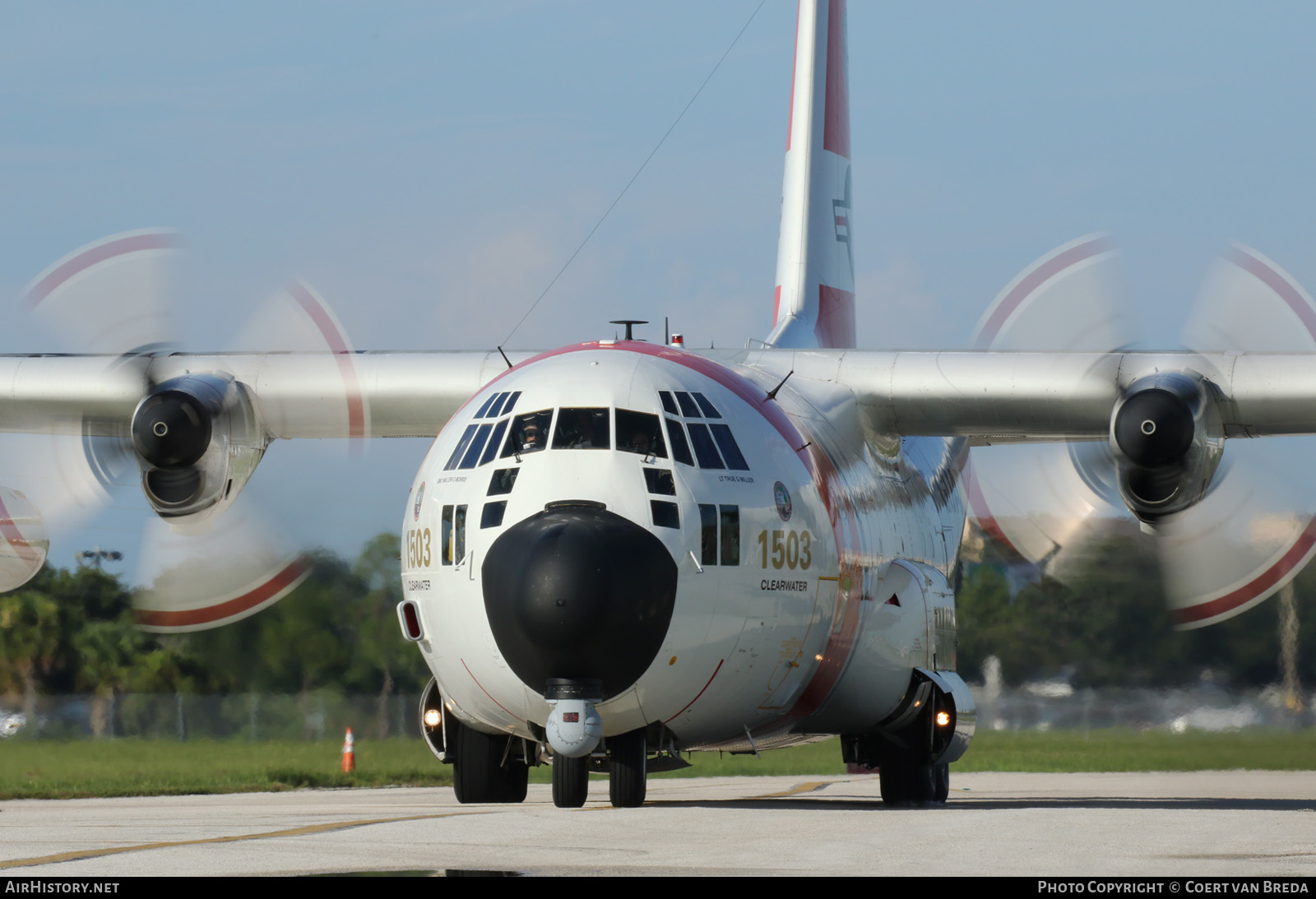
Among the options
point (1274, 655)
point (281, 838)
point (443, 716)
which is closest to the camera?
point (281, 838)

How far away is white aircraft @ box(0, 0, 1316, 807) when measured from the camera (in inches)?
439

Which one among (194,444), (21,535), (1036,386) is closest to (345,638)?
(21,535)

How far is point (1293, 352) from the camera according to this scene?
48.9 ft

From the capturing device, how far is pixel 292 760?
22516 millimetres

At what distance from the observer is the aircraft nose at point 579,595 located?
34.6ft

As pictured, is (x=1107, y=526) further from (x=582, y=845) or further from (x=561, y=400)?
(x=582, y=845)

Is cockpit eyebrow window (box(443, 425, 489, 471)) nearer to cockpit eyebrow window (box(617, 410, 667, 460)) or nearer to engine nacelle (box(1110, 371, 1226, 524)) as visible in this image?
cockpit eyebrow window (box(617, 410, 667, 460))

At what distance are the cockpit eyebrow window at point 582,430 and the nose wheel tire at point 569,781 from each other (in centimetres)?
201

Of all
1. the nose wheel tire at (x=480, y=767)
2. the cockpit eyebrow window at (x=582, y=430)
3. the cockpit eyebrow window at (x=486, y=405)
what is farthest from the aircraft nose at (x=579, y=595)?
the nose wheel tire at (x=480, y=767)

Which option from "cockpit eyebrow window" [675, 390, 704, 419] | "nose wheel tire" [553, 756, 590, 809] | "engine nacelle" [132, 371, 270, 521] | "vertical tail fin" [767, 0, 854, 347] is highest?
"vertical tail fin" [767, 0, 854, 347]

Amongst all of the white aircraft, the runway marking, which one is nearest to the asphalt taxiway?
the runway marking

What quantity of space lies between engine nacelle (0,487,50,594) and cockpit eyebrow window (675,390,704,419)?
7213 millimetres
